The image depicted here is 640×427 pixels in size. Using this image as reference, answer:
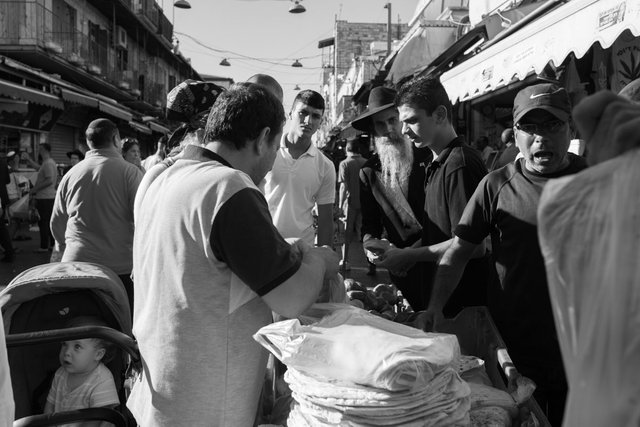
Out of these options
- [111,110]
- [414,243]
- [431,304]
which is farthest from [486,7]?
[111,110]

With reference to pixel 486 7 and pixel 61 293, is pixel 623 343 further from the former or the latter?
pixel 486 7

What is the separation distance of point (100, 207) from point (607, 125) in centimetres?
423

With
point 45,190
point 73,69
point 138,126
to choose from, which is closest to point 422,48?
point 45,190

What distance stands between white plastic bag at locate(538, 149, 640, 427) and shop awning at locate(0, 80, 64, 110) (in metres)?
13.1

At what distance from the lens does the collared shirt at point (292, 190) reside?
3934 mm

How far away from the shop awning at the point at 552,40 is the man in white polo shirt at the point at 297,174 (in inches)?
81.6

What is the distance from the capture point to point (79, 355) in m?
2.69

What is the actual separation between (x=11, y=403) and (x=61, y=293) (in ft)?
5.67

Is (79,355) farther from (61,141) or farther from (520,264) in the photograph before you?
(61,141)

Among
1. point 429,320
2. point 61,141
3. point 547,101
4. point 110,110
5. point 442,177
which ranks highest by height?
point 110,110

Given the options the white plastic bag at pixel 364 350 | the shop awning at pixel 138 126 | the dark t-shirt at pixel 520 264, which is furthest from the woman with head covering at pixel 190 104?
the shop awning at pixel 138 126

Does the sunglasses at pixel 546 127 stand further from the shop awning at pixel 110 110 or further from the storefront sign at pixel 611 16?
the shop awning at pixel 110 110

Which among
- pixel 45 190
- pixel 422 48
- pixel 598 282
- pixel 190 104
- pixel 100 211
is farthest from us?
pixel 422 48

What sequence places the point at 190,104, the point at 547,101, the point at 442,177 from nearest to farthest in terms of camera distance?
the point at 547,101 → the point at 442,177 → the point at 190,104
